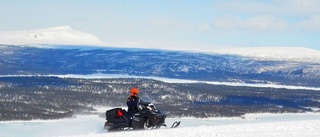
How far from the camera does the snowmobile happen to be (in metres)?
33.4

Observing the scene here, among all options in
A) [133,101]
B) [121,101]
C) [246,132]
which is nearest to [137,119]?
[133,101]

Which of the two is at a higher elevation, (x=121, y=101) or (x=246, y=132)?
(x=246, y=132)

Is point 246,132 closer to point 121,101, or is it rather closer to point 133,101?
point 133,101

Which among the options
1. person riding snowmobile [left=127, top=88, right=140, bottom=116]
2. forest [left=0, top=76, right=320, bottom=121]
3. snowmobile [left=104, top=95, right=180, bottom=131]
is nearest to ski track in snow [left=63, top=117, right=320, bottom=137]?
snowmobile [left=104, top=95, right=180, bottom=131]

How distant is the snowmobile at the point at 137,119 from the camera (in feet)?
109

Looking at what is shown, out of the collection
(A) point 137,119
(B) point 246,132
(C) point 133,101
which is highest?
(C) point 133,101

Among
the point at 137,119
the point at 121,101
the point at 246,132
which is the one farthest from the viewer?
the point at 121,101

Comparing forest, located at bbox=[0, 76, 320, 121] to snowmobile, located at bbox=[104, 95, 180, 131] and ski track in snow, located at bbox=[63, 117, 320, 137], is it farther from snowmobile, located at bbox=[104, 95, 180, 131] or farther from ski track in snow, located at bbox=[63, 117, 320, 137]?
ski track in snow, located at bbox=[63, 117, 320, 137]

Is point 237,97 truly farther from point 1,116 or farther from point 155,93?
point 1,116

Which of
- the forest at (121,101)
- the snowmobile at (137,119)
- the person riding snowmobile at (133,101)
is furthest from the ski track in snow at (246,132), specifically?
the forest at (121,101)

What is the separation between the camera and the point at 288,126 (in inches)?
1143

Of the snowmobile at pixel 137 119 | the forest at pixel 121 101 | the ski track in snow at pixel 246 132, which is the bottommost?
the forest at pixel 121 101

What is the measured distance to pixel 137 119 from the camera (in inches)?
1313

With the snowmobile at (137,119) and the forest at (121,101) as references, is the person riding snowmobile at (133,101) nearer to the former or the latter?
the snowmobile at (137,119)
